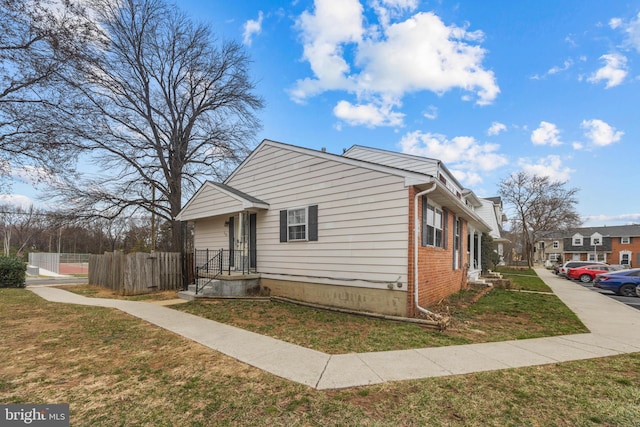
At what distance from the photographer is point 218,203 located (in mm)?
11875

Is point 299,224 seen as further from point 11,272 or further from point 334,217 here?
point 11,272

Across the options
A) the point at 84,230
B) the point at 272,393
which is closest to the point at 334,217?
the point at 272,393

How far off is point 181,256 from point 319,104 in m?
10.2

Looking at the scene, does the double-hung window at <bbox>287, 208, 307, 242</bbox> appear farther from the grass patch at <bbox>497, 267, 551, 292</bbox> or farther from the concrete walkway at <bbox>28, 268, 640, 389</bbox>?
the grass patch at <bbox>497, 267, 551, 292</bbox>

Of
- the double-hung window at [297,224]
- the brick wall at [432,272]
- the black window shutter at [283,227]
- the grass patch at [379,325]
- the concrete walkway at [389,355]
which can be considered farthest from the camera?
the black window shutter at [283,227]

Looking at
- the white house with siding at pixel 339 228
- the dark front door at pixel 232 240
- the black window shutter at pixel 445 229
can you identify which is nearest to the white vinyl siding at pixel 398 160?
the white house with siding at pixel 339 228

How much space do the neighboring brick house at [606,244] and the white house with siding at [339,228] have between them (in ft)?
184

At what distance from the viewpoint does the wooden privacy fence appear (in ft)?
40.5

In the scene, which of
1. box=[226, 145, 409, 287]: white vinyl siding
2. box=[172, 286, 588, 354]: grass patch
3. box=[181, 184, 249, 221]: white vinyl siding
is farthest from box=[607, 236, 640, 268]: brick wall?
box=[181, 184, 249, 221]: white vinyl siding

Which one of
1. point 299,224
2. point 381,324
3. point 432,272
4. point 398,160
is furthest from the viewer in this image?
point 398,160

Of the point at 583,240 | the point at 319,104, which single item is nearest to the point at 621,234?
the point at 583,240

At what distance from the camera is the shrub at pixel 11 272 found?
46.9 ft

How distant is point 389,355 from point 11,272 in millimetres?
17980

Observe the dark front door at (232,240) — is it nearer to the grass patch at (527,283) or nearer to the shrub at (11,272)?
the shrub at (11,272)
